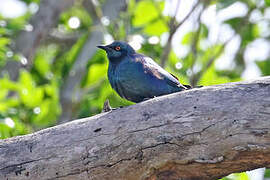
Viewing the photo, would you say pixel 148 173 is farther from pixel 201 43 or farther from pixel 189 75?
pixel 201 43

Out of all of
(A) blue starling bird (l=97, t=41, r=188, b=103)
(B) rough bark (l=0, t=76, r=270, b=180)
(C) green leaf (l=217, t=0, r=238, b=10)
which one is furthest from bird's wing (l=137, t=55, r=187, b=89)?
(C) green leaf (l=217, t=0, r=238, b=10)

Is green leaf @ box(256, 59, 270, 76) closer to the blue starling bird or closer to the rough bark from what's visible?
the blue starling bird

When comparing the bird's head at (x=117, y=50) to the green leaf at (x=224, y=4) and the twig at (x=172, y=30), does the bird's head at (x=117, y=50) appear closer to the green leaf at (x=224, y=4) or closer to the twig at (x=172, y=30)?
the twig at (x=172, y=30)

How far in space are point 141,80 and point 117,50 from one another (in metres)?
0.81

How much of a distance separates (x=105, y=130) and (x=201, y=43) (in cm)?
400

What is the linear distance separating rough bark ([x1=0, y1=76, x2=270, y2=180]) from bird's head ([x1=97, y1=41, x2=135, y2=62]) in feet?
4.90

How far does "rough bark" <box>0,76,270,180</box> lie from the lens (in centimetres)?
361

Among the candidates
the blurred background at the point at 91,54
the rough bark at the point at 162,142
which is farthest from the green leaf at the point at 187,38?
the rough bark at the point at 162,142

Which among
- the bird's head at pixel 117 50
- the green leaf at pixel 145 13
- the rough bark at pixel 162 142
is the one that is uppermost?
the green leaf at pixel 145 13

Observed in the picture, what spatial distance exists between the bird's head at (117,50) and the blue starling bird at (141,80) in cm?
29

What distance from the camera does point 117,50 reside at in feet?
18.3

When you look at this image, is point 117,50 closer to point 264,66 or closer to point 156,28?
point 156,28

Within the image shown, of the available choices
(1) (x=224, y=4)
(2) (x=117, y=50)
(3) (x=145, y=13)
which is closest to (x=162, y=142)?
(2) (x=117, y=50)

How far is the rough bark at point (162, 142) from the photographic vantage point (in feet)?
11.8
